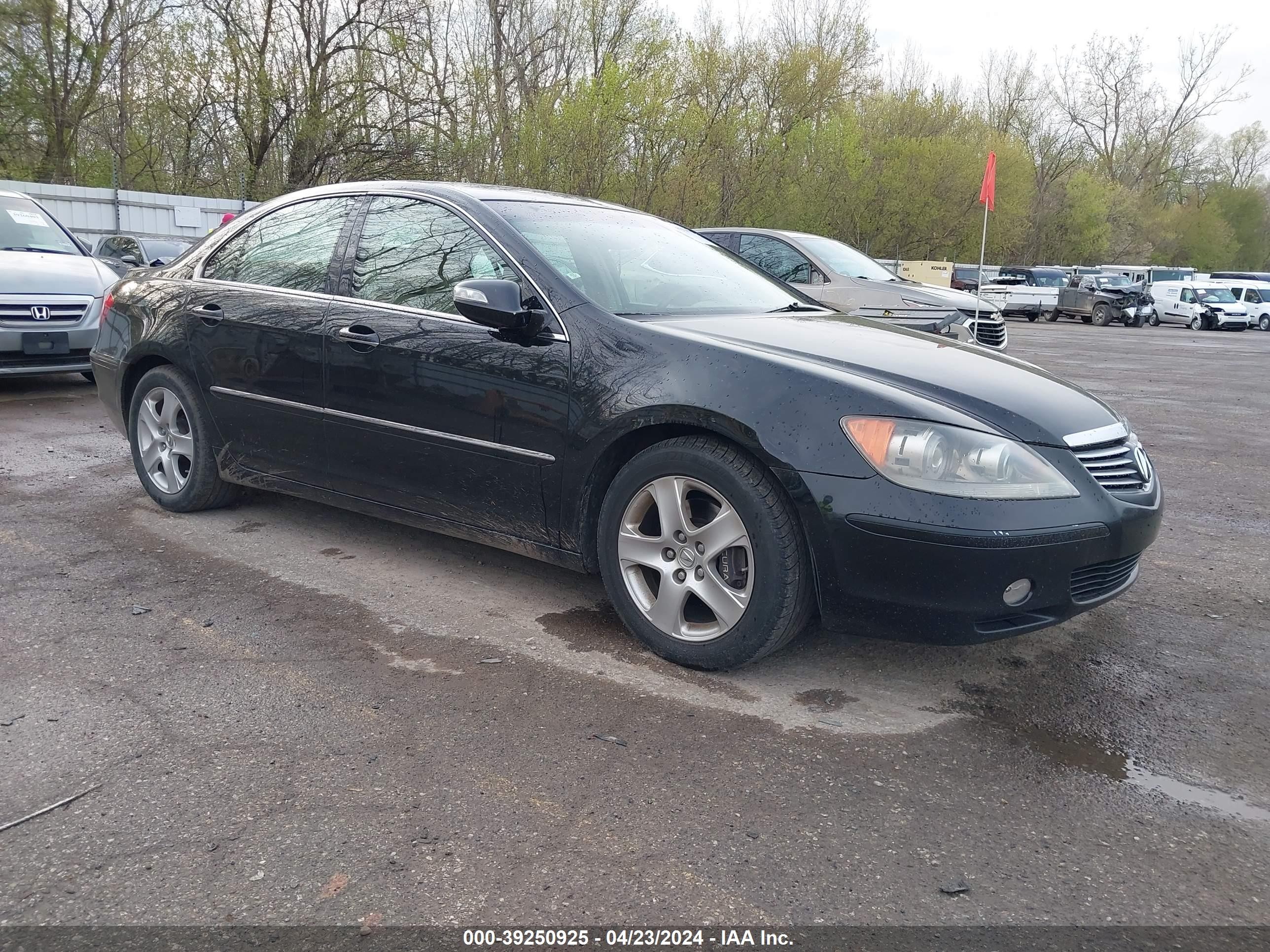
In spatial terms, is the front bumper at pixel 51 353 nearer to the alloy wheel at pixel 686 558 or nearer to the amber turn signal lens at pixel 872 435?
the alloy wheel at pixel 686 558

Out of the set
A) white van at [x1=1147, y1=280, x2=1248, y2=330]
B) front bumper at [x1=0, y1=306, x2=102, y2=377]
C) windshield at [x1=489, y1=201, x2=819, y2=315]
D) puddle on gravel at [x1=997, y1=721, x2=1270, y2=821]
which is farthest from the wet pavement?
white van at [x1=1147, y1=280, x2=1248, y2=330]

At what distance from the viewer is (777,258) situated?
11.0 meters

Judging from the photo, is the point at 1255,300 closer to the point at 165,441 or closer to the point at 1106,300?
the point at 1106,300

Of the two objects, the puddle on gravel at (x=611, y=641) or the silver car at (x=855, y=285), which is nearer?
the puddle on gravel at (x=611, y=641)

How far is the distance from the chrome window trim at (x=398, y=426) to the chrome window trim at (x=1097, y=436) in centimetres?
168

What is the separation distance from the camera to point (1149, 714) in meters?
Answer: 3.16

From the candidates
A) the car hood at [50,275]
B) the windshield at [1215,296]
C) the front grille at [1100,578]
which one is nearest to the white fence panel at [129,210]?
the car hood at [50,275]

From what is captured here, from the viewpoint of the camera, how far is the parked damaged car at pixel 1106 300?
113 feet

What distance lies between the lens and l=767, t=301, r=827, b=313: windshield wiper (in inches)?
164

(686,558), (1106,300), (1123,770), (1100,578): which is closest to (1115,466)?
(1100,578)

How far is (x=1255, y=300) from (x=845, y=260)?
30290mm

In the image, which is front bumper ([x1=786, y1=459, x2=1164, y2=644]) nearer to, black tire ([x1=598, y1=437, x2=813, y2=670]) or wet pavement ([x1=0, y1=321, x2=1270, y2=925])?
black tire ([x1=598, y1=437, x2=813, y2=670])

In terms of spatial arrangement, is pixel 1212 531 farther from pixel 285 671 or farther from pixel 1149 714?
pixel 285 671

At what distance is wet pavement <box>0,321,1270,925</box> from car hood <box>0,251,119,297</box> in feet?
13.8
